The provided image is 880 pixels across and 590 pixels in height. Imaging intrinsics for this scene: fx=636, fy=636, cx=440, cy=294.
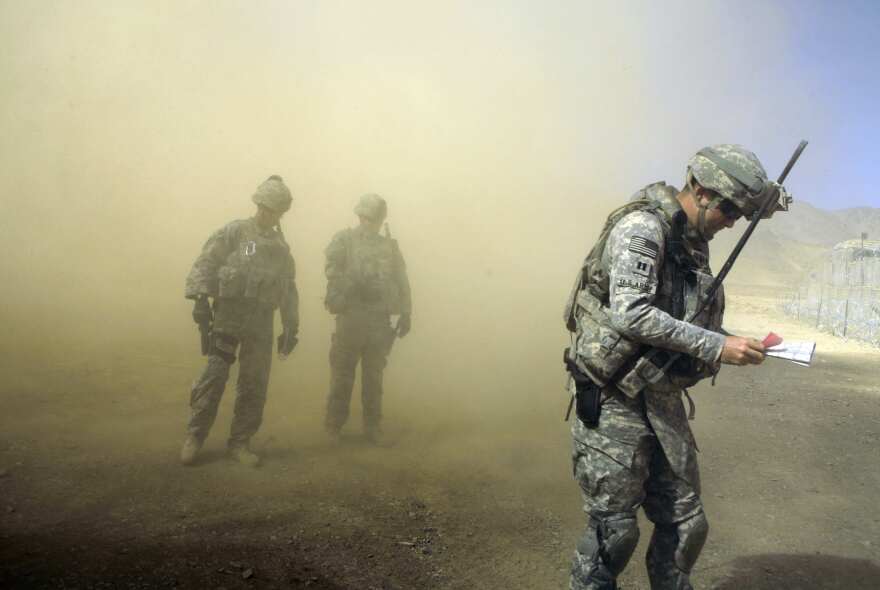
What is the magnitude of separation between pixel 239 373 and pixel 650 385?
355cm

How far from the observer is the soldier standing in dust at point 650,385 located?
8.08 ft

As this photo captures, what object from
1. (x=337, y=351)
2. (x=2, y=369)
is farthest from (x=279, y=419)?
(x=2, y=369)

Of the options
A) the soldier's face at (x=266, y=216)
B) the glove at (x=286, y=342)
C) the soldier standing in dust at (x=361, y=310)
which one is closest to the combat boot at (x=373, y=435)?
the soldier standing in dust at (x=361, y=310)

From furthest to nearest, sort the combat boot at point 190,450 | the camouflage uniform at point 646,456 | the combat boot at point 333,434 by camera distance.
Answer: the combat boot at point 333,434 → the combat boot at point 190,450 → the camouflage uniform at point 646,456

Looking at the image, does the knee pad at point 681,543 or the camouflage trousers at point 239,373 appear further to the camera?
the camouflage trousers at point 239,373

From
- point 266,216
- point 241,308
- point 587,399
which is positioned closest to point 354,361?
point 241,308

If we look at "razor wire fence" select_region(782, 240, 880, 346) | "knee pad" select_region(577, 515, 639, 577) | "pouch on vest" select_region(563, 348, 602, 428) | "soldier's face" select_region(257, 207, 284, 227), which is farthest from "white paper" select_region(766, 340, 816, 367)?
"razor wire fence" select_region(782, 240, 880, 346)

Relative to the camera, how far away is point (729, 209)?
102 inches

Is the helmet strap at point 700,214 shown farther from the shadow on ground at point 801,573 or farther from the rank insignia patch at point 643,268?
the shadow on ground at point 801,573

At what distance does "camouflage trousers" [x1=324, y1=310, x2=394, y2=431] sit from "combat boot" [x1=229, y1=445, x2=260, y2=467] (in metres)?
0.90

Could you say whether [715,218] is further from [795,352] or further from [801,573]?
[801,573]

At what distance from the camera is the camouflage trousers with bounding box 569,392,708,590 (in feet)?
8.11

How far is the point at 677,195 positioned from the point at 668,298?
17.9 inches

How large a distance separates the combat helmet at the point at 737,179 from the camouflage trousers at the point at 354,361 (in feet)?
12.1
